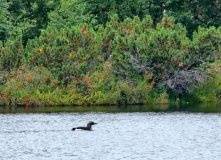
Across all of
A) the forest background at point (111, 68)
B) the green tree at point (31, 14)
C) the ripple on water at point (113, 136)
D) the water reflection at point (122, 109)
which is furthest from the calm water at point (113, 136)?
the green tree at point (31, 14)

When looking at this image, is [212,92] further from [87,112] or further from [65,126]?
[65,126]

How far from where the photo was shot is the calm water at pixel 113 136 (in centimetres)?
2630

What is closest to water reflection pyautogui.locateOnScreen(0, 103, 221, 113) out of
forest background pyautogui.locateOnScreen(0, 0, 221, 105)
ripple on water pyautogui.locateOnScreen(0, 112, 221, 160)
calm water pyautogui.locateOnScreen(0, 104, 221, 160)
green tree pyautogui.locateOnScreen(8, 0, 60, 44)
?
Answer: calm water pyautogui.locateOnScreen(0, 104, 221, 160)

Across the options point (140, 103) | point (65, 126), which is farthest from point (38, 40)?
point (65, 126)

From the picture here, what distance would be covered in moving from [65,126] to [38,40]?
19.1m

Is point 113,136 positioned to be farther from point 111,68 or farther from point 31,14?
point 31,14

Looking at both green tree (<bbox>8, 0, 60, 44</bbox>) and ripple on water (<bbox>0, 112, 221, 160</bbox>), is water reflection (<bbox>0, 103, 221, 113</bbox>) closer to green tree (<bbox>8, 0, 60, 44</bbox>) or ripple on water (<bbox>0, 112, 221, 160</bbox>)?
ripple on water (<bbox>0, 112, 221, 160</bbox>)

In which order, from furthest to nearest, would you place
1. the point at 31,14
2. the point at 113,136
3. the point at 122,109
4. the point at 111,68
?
the point at 31,14 < the point at 111,68 < the point at 122,109 < the point at 113,136

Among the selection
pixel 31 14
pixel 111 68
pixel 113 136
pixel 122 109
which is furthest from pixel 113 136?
pixel 31 14

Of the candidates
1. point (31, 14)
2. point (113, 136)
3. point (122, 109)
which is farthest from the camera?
point (31, 14)

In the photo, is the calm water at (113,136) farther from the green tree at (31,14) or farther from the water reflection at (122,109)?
the green tree at (31,14)

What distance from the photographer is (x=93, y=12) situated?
7119 centimetres

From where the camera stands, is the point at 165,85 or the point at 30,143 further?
the point at 165,85

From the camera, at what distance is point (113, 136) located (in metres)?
31.6
